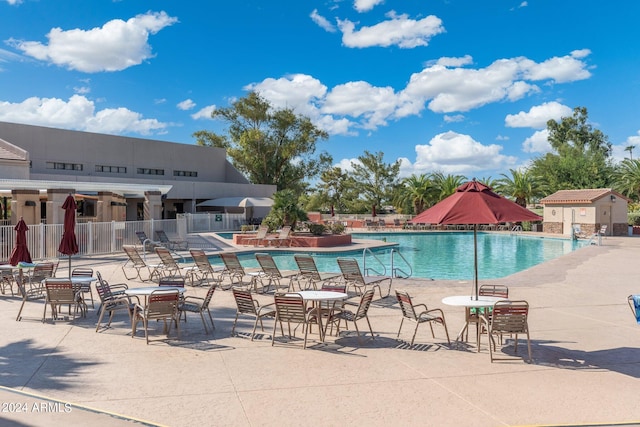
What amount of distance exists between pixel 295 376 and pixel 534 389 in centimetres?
254

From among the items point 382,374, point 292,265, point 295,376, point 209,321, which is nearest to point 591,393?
point 382,374

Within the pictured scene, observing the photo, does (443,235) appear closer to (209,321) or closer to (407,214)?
(407,214)

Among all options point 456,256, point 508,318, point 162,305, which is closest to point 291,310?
point 162,305

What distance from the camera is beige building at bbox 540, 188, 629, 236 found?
31500 mm

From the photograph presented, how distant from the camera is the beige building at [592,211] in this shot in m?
31.5

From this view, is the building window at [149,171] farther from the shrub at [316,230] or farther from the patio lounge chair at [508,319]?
the patio lounge chair at [508,319]

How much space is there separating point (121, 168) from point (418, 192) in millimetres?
26387

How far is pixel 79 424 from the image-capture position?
4.21 meters

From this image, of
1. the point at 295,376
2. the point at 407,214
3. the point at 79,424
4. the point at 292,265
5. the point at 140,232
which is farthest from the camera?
the point at 407,214

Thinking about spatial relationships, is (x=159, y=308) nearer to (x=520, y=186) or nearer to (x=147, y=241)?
(x=147, y=241)

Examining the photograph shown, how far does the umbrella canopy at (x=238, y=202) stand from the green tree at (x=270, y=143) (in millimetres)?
11393

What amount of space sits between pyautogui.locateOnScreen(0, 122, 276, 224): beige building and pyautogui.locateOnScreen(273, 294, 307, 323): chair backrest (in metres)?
18.1

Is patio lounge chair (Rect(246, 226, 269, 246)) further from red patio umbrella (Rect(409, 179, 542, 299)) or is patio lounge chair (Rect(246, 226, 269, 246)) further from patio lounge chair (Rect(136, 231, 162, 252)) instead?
red patio umbrella (Rect(409, 179, 542, 299))

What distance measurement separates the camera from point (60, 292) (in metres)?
7.99
